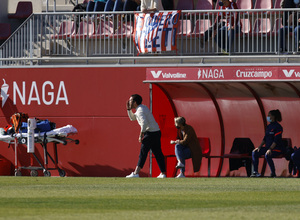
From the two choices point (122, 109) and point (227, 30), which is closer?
point (227, 30)

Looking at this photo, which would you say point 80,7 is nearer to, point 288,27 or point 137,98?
point 137,98

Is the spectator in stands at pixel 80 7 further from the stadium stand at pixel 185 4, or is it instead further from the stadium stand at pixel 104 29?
the stadium stand at pixel 185 4

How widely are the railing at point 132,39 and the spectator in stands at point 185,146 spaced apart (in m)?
1.77

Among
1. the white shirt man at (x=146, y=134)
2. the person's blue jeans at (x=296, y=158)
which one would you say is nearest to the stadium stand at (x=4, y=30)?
the white shirt man at (x=146, y=134)

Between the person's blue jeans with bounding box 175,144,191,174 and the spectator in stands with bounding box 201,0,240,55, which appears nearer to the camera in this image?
the person's blue jeans with bounding box 175,144,191,174

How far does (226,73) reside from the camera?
2042 centimetres

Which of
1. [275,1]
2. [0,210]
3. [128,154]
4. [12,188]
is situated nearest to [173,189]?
[12,188]

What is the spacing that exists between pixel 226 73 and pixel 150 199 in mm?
7776

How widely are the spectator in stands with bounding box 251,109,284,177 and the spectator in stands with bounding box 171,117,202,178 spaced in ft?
4.28

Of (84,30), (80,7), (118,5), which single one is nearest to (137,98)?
(84,30)

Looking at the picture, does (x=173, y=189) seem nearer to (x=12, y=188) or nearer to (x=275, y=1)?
(x=12, y=188)

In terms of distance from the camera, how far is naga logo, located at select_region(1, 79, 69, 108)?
2195 cm

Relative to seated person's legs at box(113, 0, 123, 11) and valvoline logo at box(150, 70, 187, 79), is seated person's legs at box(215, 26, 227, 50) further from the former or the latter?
seated person's legs at box(113, 0, 123, 11)

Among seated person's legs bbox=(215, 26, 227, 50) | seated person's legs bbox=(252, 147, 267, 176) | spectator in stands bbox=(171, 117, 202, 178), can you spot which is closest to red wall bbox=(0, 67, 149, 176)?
spectator in stands bbox=(171, 117, 202, 178)
